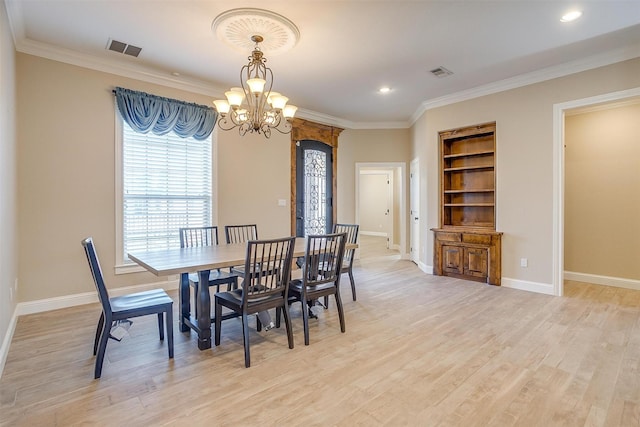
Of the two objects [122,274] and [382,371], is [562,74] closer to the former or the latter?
[382,371]

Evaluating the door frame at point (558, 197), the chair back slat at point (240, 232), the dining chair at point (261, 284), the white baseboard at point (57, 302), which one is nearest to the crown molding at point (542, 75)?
the door frame at point (558, 197)

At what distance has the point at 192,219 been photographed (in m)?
4.64

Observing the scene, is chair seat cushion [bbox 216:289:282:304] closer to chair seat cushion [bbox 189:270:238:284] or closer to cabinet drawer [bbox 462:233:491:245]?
chair seat cushion [bbox 189:270:238:284]

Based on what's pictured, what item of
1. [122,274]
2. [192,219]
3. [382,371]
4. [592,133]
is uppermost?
[592,133]

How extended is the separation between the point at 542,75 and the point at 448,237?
249cm

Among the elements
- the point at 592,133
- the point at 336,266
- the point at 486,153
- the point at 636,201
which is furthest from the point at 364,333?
the point at 592,133

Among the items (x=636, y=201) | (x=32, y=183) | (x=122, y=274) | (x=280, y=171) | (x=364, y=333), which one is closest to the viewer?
(x=364, y=333)

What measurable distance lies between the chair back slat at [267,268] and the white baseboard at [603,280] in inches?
188

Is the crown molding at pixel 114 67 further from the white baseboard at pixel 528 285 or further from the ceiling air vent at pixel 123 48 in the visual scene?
the white baseboard at pixel 528 285

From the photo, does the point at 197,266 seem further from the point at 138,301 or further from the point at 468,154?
the point at 468,154

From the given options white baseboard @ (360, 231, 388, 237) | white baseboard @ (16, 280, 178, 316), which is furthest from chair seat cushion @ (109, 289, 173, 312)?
white baseboard @ (360, 231, 388, 237)

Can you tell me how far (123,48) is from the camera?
354 cm

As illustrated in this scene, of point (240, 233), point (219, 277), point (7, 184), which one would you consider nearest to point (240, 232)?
point (240, 233)

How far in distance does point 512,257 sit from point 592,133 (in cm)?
225
